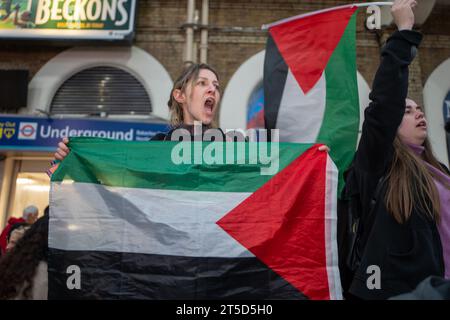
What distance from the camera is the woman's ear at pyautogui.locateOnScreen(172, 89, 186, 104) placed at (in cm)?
258

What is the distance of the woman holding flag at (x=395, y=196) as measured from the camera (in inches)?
62.9

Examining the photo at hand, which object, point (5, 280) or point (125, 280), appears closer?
point (5, 280)

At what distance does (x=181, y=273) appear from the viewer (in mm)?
1845

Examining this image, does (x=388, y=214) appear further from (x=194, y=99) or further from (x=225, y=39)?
(x=225, y=39)

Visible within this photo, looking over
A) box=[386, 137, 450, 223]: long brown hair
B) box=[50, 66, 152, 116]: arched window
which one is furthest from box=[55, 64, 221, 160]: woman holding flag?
box=[50, 66, 152, 116]: arched window

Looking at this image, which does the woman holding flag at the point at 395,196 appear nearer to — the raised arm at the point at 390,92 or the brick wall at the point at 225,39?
the raised arm at the point at 390,92

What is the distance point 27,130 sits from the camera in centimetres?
580

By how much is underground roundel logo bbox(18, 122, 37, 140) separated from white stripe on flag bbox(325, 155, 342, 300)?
524 centimetres

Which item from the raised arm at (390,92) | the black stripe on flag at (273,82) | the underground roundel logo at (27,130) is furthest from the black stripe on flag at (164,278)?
the underground roundel logo at (27,130)

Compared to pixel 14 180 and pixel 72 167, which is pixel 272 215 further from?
pixel 14 180

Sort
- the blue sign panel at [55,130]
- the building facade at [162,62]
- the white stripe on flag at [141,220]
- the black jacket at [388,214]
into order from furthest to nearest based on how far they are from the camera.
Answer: the building facade at [162,62] < the blue sign panel at [55,130] < the white stripe on flag at [141,220] < the black jacket at [388,214]

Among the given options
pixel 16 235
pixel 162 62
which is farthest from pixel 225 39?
pixel 16 235
